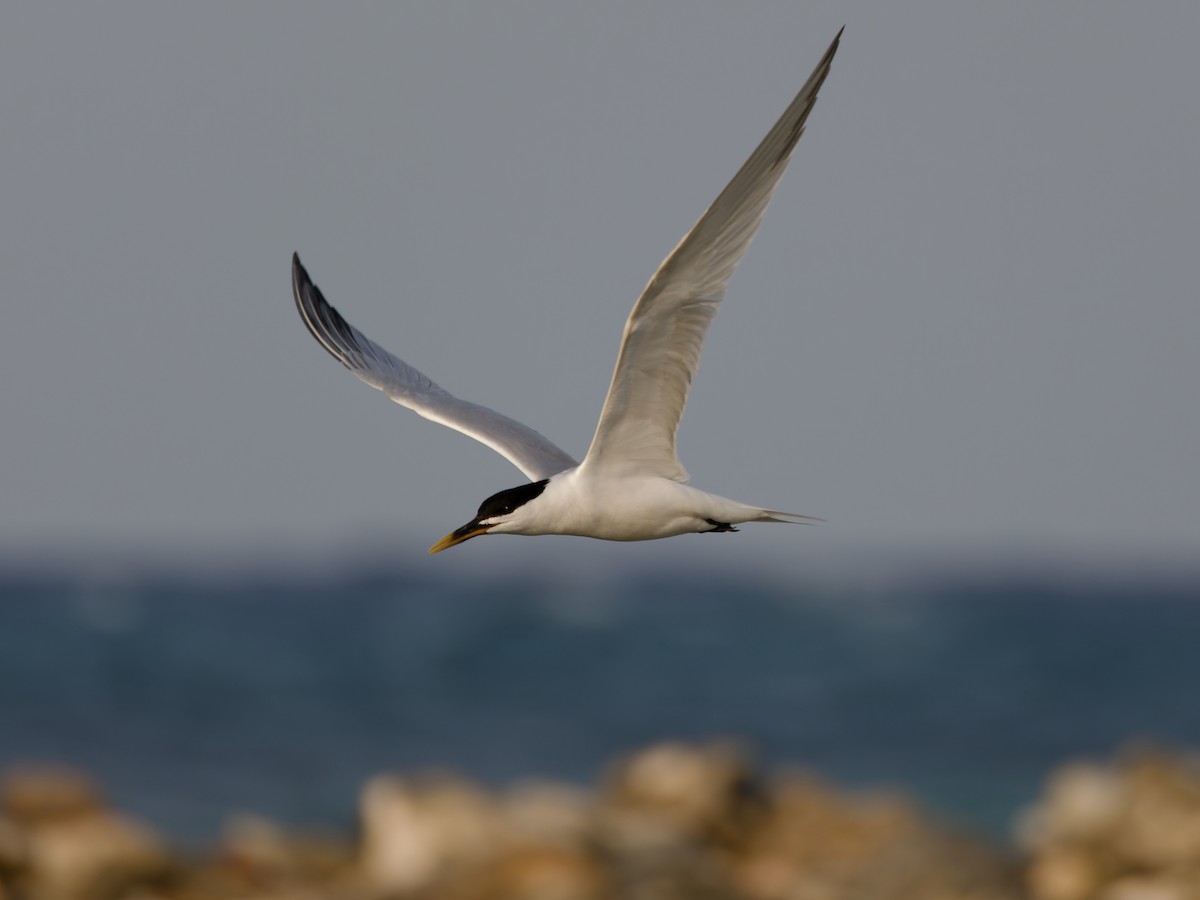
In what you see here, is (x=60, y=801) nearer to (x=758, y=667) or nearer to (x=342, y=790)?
(x=342, y=790)

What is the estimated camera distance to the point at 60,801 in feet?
49.7

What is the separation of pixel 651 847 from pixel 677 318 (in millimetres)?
6004

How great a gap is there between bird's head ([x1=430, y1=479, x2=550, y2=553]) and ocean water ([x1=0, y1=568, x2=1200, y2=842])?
44.8 ft

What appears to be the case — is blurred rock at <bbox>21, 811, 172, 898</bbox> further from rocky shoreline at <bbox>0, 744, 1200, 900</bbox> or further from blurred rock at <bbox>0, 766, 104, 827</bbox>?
blurred rock at <bbox>0, 766, 104, 827</bbox>

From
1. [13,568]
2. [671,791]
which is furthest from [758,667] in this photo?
[13,568]

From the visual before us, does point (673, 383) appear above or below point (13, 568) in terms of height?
below

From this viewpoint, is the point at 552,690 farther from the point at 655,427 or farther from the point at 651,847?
the point at 655,427

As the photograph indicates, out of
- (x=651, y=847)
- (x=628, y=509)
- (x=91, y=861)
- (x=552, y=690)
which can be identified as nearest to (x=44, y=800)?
(x=91, y=861)

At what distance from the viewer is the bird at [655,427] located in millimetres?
6969

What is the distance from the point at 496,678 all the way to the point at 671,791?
63.8 feet

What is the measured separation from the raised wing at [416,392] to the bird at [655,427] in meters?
0.02

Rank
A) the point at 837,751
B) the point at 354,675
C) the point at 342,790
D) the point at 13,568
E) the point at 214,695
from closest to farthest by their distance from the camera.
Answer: the point at 342,790, the point at 837,751, the point at 214,695, the point at 354,675, the point at 13,568

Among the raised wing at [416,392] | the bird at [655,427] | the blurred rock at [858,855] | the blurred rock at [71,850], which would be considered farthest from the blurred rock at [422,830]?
the bird at [655,427]

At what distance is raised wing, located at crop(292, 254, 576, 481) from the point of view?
952 centimetres
